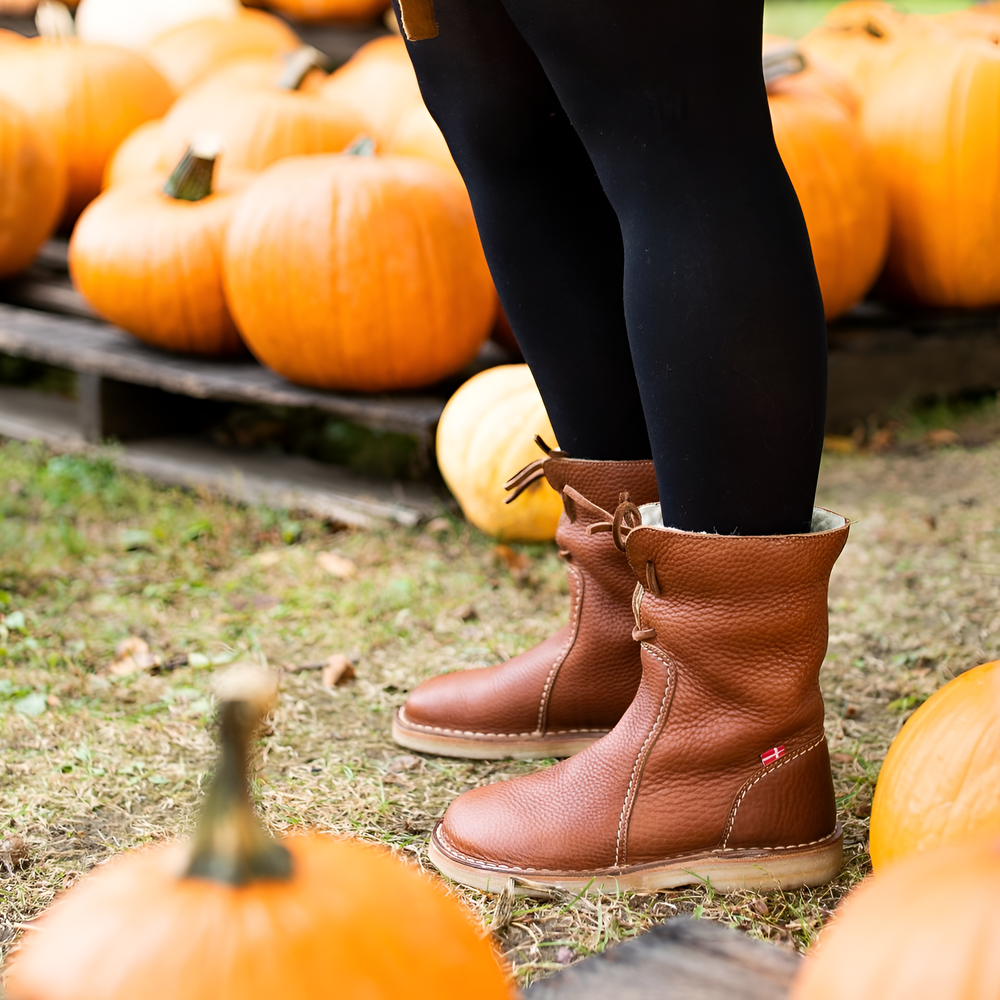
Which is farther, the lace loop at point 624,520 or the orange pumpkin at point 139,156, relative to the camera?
the orange pumpkin at point 139,156

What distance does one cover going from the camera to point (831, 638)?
5.43ft

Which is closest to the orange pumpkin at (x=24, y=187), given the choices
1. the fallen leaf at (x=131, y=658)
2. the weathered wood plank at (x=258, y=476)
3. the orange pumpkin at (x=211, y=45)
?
the weathered wood plank at (x=258, y=476)

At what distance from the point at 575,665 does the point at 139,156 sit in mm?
2178

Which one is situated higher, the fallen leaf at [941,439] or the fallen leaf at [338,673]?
the fallen leaf at [338,673]

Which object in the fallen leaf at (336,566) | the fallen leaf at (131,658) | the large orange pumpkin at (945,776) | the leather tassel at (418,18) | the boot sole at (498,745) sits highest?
the leather tassel at (418,18)

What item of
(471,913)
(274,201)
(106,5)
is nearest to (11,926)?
(471,913)

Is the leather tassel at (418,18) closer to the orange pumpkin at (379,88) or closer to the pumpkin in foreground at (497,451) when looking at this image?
the pumpkin in foreground at (497,451)

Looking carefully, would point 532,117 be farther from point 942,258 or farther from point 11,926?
point 942,258

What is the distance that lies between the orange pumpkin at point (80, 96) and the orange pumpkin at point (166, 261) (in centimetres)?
80

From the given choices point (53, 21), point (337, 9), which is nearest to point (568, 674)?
point (53, 21)

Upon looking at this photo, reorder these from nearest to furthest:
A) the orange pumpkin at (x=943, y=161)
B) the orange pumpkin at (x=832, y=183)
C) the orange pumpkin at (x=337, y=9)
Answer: the orange pumpkin at (x=832, y=183), the orange pumpkin at (x=943, y=161), the orange pumpkin at (x=337, y=9)

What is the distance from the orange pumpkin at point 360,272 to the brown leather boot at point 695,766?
123 centimetres

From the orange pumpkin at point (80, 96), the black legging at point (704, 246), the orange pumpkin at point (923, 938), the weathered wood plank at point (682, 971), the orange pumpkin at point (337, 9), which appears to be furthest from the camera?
the orange pumpkin at point (337, 9)

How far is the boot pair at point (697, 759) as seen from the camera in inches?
37.1
